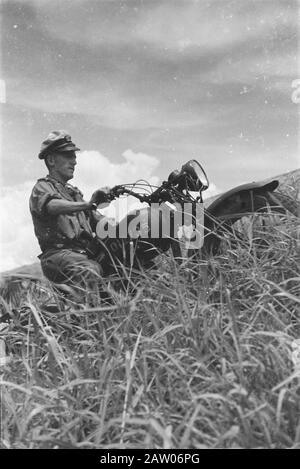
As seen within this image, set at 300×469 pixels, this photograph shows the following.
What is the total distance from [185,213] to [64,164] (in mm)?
1158

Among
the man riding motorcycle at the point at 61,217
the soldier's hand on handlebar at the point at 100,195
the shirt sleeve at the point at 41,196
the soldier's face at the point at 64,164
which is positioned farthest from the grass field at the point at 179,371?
the soldier's face at the point at 64,164

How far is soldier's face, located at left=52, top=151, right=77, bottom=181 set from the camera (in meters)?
4.46

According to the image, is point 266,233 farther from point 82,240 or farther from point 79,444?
point 79,444

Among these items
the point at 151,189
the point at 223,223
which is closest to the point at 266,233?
the point at 223,223

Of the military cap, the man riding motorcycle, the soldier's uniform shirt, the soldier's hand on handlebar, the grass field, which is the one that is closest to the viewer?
the grass field

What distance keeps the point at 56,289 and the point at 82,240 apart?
22.7 inches

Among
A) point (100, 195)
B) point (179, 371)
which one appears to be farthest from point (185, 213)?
point (179, 371)

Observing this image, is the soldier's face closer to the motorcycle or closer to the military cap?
the military cap

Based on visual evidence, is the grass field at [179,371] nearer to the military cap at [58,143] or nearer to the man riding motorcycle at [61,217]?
the man riding motorcycle at [61,217]

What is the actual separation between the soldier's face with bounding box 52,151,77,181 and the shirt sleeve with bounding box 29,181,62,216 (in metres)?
0.19

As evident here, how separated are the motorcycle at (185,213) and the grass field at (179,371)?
22 cm

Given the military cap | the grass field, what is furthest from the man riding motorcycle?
the grass field

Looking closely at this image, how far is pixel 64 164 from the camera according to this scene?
14.7ft

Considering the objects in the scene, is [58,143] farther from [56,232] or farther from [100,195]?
[100,195]
